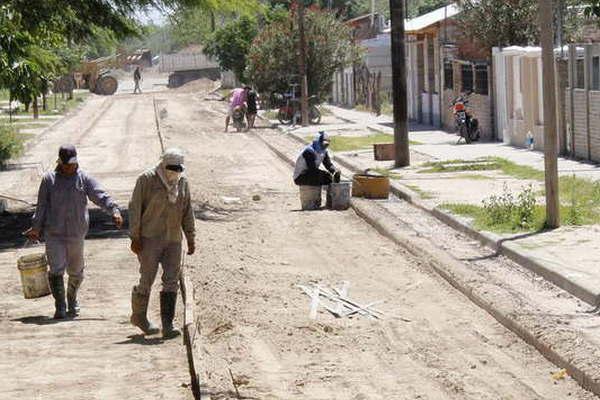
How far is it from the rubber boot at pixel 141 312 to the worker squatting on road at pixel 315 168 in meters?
10.8

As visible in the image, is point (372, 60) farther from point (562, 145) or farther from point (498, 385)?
point (498, 385)

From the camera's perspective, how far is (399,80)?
3102 centimetres

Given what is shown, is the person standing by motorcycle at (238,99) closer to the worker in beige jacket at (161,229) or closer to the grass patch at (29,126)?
the grass patch at (29,126)

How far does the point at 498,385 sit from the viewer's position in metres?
10.6

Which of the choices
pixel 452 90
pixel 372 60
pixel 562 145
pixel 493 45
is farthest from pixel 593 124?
pixel 372 60

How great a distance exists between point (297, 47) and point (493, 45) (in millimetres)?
13642

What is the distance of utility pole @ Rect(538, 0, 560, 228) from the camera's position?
60.3ft

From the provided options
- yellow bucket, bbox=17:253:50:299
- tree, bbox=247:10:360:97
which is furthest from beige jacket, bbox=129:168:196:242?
tree, bbox=247:10:360:97

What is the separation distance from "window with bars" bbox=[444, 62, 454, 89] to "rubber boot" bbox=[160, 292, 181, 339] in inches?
1246

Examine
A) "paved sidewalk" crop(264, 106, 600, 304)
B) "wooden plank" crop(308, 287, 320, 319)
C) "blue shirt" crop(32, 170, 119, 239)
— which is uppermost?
"blue shirt" crop(32, 170, 119, 239)

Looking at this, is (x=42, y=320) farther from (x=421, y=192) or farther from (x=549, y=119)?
(x=421, y=192)

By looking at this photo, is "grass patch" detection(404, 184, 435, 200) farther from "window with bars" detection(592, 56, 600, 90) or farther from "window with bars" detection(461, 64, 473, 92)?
"window with bars" detection(461, 64, 473, 92)

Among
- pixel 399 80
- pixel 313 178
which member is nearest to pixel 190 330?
pixel 313 178

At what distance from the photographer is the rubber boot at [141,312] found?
1278cm
